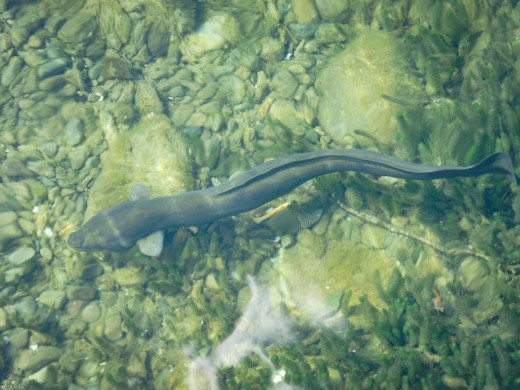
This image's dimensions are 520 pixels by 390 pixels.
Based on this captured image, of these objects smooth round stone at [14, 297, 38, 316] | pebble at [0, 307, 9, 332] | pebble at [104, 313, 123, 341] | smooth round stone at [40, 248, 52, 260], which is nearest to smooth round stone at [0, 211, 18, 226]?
smooth round stone at [40, 248, 52, 260]

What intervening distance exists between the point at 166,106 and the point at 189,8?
6.51ft

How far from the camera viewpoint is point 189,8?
7.16 m

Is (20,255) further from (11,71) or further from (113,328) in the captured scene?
(11,71)

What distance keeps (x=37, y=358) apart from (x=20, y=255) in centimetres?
172

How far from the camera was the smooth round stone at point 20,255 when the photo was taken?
19.9 ft

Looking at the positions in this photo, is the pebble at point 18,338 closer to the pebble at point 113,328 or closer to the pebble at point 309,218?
the pebble at point 113,328

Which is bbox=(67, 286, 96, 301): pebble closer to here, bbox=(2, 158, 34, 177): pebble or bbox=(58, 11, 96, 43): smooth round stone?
bbox=(2, 158, 34, 177): pebble

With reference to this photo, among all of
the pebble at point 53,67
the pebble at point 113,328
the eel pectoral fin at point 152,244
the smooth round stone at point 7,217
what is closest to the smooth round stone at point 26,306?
the pebble at point 113,328

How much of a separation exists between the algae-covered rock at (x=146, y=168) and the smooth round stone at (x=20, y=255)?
44.2 inches

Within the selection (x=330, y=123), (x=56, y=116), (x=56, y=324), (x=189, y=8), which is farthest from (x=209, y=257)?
(x=189, y=8)

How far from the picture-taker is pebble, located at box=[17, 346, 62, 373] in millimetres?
5340

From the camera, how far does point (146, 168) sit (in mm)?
6137

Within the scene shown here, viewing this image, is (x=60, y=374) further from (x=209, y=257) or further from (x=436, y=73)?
(x=436, y=73)

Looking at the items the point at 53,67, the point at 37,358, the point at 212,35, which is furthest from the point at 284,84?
the point at 37,358
